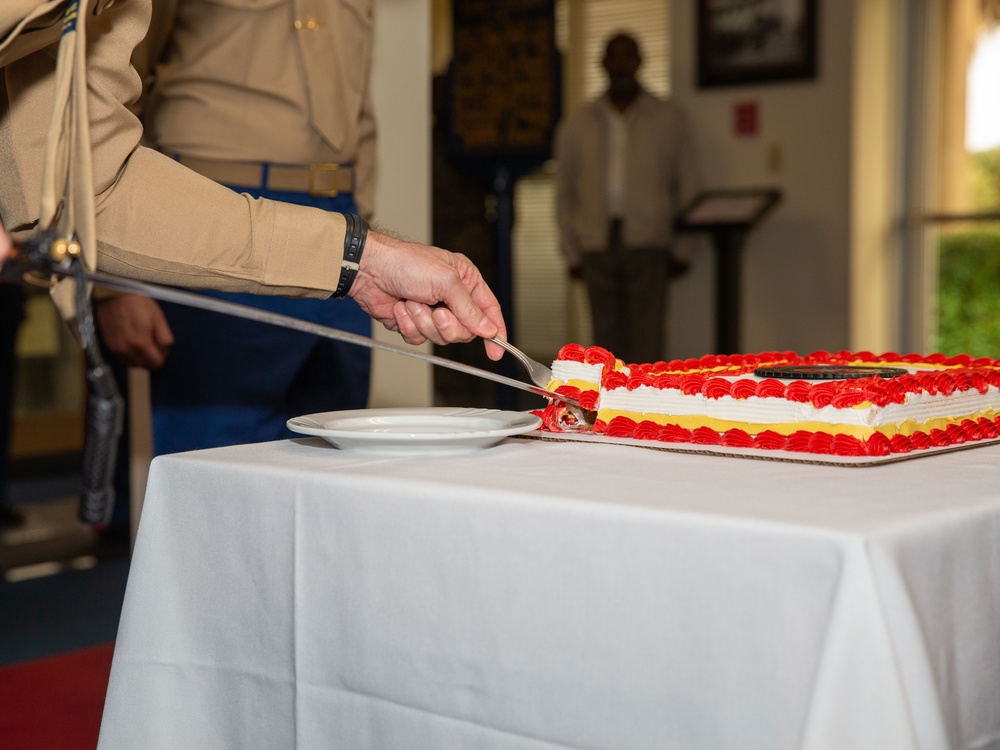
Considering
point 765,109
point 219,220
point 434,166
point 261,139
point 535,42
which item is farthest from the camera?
point 434,166

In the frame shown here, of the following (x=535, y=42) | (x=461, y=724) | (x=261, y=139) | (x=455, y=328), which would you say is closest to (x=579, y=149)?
(x=535, y=42)

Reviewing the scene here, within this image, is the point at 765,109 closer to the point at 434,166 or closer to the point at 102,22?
the point at 434,166

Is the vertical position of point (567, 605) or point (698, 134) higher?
point (698, 134)

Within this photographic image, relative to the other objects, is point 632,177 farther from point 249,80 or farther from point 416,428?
point 416,428

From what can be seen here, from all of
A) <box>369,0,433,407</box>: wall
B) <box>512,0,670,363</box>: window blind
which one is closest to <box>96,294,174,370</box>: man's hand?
<box>369,0,433,407</box>: wall

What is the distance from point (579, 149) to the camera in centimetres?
559

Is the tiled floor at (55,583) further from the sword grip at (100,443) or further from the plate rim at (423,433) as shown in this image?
the sword grip at (100,443)

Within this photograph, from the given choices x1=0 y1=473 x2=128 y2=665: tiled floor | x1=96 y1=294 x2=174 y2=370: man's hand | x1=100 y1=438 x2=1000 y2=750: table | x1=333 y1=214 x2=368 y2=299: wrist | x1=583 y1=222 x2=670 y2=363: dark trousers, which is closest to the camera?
x1=100 y1=438 x2=1000 y2=750: table

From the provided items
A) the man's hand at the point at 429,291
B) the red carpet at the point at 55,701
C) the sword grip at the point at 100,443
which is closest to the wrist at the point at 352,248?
the man's hand at the point at 429,291

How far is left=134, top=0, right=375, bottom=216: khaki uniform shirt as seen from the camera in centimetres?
187

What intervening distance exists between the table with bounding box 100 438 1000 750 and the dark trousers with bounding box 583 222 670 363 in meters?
Answer: 4.25

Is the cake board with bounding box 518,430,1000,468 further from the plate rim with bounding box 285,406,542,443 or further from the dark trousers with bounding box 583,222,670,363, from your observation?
the dark trousers with bounding box 583,222,670,363

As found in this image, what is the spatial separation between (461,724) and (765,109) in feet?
16.6

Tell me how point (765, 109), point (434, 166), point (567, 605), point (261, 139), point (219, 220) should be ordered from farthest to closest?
point (434, 166) < point (765, 109) < point (261, 139) < point (219, 220) < point (567, 605)
